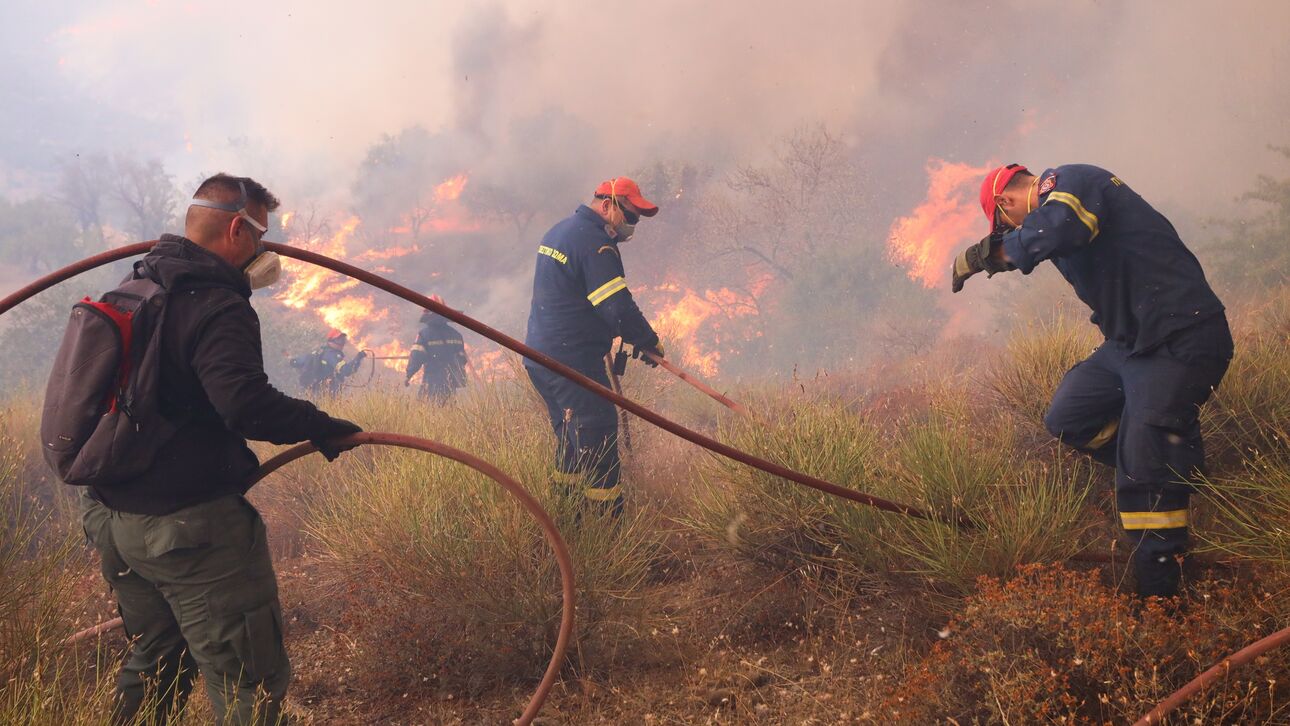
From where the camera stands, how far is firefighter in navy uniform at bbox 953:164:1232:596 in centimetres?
292

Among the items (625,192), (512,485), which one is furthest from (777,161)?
(512,485)

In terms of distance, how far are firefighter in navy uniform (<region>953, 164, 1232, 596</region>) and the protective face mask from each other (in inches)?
107

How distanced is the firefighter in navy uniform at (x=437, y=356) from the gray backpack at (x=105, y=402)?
29.6 feet

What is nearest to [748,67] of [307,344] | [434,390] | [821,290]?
[821,290]

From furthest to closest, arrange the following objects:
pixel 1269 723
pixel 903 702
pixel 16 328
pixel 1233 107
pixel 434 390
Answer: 1. pixel 1233 107
2. pixel 16 328
3. pixel 434 390
4. pixel 903 702
5. pixel 1269 723

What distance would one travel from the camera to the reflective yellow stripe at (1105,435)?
3.44m

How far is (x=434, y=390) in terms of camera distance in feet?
37.2

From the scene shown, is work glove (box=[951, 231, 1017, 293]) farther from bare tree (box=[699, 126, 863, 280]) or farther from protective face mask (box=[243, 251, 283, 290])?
bare tree (box=[699, 126, 863, 280])

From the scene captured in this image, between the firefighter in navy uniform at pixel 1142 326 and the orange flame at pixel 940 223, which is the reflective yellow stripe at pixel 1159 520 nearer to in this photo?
the firefighter in navy uniform at pixel 1142 326

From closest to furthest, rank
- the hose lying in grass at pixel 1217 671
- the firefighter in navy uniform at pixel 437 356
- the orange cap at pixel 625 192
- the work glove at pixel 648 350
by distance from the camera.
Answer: the hose lying in grass at pixel 1217 671
the work glove at pixel 648 350
the orange cap at pixel 625 192
the firefighter in navy uniform at pixel 437 356

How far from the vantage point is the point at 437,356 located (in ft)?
36.9

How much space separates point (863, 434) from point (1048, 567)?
113 cm

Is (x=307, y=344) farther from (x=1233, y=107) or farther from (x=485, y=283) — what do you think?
(x=1233, y=107)

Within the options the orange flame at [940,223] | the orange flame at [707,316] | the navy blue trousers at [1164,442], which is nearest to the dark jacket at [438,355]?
the navy blue trousers at [1164,442]
